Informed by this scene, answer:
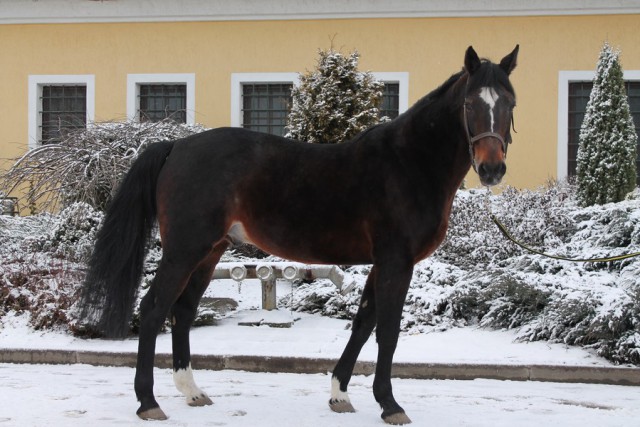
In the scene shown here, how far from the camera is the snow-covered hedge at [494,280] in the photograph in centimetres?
778

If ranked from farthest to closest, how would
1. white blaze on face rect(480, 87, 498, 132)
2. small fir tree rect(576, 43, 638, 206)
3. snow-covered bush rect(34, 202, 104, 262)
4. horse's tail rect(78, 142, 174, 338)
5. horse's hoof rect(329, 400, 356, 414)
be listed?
1. small fir tree rect(576, 43, 638, 206)
2. snow-covered bush rect(34, 202, 104, 262)
3. horse's tail rect(78, 142, 174, 338)
4. horse's hoof rect(329, 400, 356, 414)
5. white blaze on face rect(480, 87, 498, 132)

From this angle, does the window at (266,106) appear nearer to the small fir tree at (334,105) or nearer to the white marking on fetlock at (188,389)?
the small fir tree at (334,105)

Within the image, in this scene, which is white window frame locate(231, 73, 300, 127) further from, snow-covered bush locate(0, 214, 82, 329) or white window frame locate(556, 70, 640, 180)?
snow-covered bush locate(0, 214, 82, 329)

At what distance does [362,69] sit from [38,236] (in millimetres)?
7996

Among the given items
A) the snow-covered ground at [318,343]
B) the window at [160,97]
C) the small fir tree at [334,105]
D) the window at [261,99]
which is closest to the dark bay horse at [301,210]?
the snow-covered ground at [318,343]

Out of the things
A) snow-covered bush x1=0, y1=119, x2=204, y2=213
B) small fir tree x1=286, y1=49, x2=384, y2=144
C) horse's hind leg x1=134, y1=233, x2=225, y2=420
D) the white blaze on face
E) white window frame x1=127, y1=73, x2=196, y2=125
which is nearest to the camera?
the white blaze on face

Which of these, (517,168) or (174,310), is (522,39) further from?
(174,310)

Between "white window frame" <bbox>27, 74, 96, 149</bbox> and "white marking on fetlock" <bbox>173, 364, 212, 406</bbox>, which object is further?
"white window frame" <bbox>27, 74, 96, 149</bbox>

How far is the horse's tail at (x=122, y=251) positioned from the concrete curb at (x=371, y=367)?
201 cm

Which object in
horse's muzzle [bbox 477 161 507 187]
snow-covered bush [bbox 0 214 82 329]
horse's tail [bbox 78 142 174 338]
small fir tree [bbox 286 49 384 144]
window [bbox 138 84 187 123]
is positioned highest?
window [bbox 138 84 187 123]

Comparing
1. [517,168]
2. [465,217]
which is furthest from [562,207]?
[517,168]

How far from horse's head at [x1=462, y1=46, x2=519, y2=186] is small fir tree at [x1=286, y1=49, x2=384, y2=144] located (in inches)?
303

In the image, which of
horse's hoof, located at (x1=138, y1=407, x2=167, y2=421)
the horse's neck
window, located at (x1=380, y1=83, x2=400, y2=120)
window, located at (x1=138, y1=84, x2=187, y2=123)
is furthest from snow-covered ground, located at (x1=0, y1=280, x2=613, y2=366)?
window, located at (x1=138, y1=84, x2=187, y2=123)

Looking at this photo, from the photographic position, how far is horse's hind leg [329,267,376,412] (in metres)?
5.59
